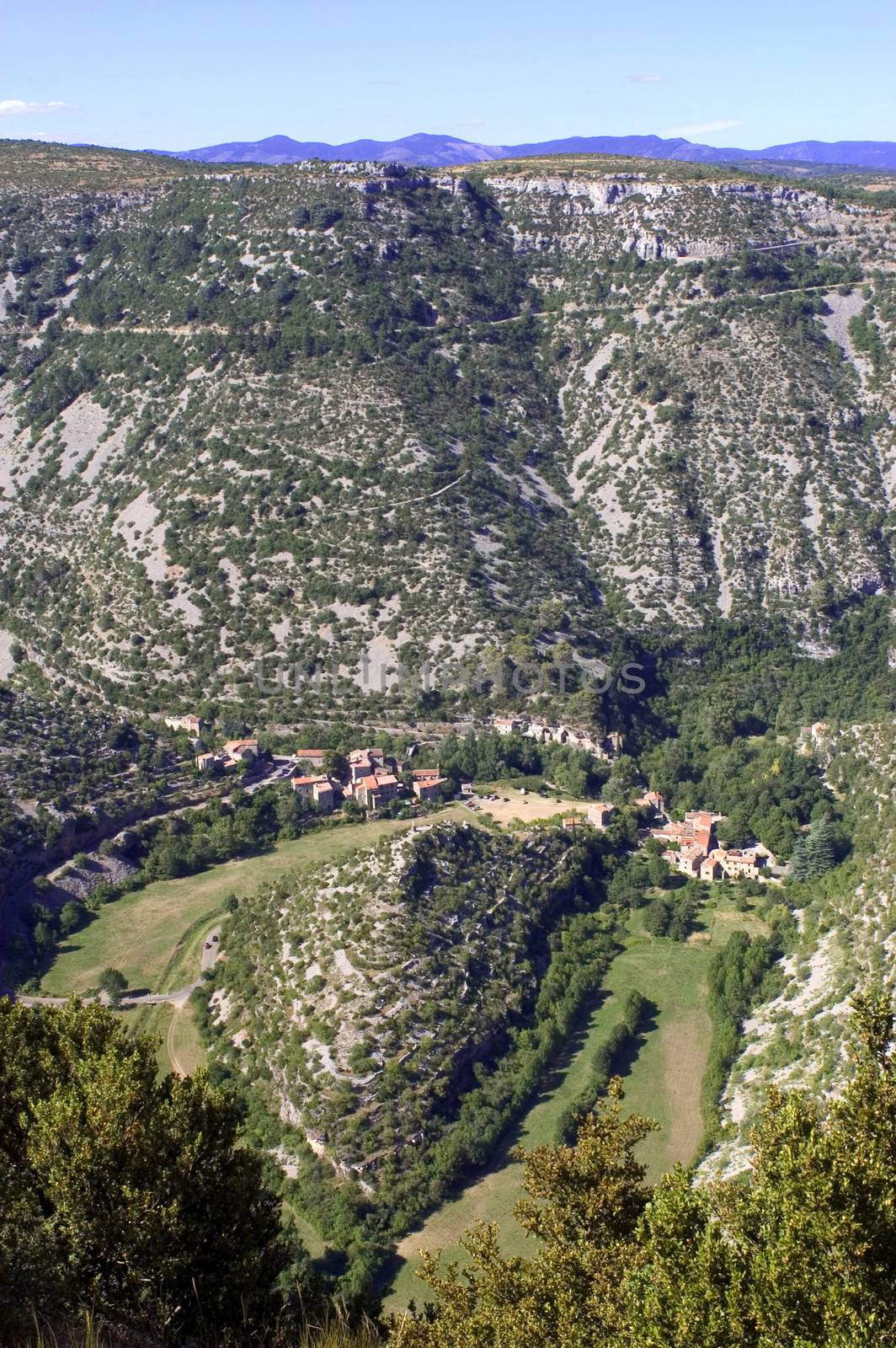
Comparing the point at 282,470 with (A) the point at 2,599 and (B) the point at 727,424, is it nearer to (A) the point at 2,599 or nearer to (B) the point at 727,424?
(A) the point at 2,599

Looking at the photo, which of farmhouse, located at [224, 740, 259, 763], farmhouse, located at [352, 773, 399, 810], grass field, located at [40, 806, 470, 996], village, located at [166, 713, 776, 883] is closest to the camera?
grass field, located at [40, 806, 470, 996]

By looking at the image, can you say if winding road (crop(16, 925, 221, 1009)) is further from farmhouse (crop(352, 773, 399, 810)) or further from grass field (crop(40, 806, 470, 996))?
farmhouse (crop(352, 773, 399, 810))

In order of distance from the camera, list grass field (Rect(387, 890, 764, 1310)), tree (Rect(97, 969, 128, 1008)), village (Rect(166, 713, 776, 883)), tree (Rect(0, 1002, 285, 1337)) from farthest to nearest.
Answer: village (Rect(166, 713, 776, 883)), tree (Rect(97, 969, 128, 1008)), grass field (Rect(387, 890, 764, 1310)), tree (Rect(0, 1002, 285, 1337))

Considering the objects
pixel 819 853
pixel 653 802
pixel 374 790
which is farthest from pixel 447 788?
pixel 819 853

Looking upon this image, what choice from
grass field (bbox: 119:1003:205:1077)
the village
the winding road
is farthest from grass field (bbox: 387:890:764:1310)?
the winding road

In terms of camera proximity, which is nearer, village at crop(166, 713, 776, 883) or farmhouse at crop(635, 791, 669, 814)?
village at crop(166, 713, 776, 883)

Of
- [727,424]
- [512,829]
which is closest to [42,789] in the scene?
[512,829]

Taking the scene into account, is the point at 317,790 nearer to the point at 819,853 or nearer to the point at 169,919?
the point at 169,919

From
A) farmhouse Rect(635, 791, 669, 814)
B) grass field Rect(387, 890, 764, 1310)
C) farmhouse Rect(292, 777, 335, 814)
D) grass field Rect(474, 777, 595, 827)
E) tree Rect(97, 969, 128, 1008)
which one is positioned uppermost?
farmhouse Rect(292, 777, 335, 814)
